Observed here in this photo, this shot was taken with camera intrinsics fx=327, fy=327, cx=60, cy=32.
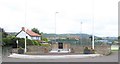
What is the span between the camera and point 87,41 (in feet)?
185

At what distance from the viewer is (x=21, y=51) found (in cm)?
4644

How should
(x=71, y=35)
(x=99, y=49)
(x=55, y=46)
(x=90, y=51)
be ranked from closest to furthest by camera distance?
(x=90, y=51), (x=99, y=49), (x=55, y=46), (x=71, y=35)

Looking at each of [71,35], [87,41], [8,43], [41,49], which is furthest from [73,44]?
[71,35]

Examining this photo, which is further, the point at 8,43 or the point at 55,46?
the point at 8,43

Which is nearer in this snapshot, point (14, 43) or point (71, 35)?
point (14, 43)

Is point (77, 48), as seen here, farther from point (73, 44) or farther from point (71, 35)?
point (71, 35)

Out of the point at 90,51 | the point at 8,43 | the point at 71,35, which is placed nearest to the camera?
the point at 90,51

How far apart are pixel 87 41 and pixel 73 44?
2.85m

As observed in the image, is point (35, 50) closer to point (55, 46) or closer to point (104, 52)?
point (55, 46)

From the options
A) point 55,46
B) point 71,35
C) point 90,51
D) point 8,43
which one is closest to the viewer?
point 90,51

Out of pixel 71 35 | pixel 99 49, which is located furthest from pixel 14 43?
pixel 71 35

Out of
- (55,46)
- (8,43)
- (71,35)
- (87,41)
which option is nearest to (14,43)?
(8,43)

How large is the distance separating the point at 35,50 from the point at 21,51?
4996 millimetres

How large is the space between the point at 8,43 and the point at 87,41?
1476 cm
